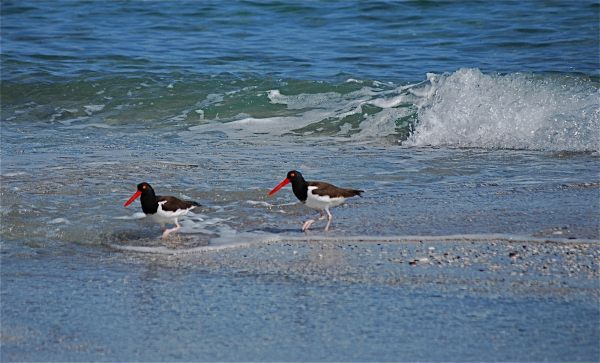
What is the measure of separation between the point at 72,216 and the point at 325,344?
3536mm

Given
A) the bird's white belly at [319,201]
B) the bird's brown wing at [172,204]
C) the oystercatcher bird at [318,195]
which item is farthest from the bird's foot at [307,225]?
the bird's brown wing at [172,204]

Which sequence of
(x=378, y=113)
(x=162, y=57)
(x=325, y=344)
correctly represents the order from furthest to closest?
(x=162, y=57) → (x=378, y=113) → (x=325, y=344)

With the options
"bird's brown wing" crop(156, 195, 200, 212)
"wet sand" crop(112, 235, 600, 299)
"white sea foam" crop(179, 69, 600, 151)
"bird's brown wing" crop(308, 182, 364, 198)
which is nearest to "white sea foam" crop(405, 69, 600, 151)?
"white sea foam" crop(179, 69, 600, 151)

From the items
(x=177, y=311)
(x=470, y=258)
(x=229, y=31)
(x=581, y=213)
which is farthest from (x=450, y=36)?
(x=177, y=311)

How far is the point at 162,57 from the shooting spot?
56.4 feet

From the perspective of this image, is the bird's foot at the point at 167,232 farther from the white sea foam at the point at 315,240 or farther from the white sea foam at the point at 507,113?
the white sea foam at the point at 507,113

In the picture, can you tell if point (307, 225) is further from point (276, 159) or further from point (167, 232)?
point (276, 159)

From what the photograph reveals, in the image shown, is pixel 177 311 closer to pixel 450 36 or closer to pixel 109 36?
pixel 450 36

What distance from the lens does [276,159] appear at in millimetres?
10672

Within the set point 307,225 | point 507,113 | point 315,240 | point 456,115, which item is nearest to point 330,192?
point 307,225

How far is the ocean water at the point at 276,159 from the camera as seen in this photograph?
558 centimetres

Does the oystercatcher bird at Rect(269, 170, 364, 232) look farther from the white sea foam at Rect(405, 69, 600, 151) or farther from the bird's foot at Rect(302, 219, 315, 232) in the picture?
the white sea foam at Rect(405, 69, 600, 151)

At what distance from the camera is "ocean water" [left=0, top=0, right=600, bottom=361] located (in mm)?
5578

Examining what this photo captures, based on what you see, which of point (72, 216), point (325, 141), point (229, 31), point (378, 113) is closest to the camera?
point (72, 216)
